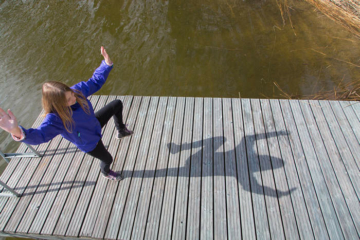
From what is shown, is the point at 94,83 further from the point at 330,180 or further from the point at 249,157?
the point at 330,180

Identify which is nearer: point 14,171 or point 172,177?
point 172,177

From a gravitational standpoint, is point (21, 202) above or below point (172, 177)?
above

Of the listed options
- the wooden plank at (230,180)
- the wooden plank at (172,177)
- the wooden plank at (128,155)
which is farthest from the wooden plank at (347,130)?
the wooden plank at (128,155)

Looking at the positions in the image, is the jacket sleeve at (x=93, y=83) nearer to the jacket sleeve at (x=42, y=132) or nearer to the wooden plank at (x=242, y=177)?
the jacket sleeve at (x=42, y=132)

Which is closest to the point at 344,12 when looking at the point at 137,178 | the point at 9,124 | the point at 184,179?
the point at 184,179

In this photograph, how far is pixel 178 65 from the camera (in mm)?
5301

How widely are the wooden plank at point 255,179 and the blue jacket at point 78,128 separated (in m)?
1.76

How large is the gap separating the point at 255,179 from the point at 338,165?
3.31 feet

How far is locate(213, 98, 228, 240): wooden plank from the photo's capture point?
2.32 m

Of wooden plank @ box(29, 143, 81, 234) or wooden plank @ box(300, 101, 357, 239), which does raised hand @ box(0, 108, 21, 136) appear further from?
wooden plank @ box(300, 101, 357, 239)

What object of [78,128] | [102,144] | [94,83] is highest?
[94,83]

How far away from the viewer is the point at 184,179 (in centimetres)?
270

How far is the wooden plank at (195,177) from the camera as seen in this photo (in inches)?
92.4

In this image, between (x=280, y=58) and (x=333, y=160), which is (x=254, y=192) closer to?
(x=333, y=160)
